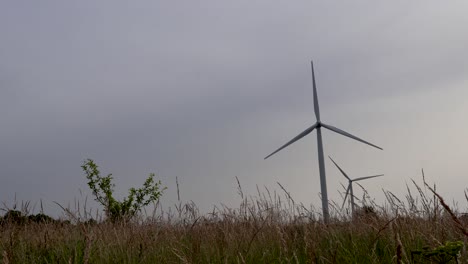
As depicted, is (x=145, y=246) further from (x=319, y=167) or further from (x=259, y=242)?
(x=319, y=167)

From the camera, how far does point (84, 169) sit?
30.7 metres

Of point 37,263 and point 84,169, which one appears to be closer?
point 37,263

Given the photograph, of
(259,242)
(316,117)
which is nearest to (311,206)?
(259,242)

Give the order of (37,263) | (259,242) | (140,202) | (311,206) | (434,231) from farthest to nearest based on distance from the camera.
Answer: (140,202), (311,206), (259,242), (37,263), (434,231)

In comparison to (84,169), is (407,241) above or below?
below

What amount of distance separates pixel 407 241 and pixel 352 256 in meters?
1.11

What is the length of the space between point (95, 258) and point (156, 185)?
80.3ft

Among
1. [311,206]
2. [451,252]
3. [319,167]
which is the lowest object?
[451,252]

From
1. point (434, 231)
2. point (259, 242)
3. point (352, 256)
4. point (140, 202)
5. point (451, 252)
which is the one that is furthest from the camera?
point (140, 202)

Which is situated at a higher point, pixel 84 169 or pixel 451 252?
pixel 84 169

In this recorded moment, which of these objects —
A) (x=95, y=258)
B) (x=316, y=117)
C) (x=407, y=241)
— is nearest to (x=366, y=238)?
(x=407, y=241)

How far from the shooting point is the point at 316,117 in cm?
2288

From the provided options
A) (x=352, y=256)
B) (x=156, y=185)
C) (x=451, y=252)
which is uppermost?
(x=156, y=185)

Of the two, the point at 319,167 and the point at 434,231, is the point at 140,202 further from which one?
the point at 434,231
